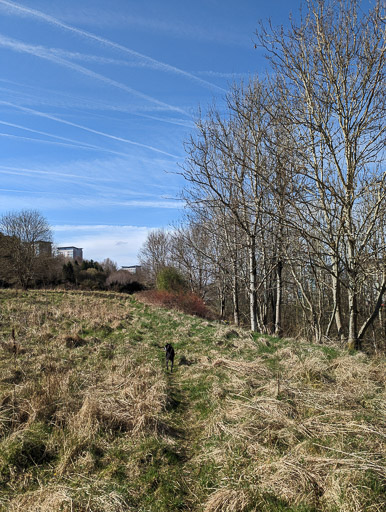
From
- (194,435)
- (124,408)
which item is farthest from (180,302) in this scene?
(194,435)

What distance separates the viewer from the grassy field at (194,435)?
257 centimetres

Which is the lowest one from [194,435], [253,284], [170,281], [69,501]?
[194,435]

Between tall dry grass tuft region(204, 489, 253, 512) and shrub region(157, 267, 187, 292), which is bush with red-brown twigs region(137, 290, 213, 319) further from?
tall dry grass tuft region(204, 489, 253, 512)

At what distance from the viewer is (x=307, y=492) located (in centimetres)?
253

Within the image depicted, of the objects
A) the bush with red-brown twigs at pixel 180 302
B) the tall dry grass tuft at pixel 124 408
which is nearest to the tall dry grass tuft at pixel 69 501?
the tall dry grass tuft at pixel 124 408

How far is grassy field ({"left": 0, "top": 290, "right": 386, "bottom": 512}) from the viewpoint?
8.45 feet

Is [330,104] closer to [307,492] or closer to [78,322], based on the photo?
[307,492]

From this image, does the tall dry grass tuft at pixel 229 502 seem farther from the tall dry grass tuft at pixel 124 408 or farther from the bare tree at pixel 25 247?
the bare tree at pixel 25 247

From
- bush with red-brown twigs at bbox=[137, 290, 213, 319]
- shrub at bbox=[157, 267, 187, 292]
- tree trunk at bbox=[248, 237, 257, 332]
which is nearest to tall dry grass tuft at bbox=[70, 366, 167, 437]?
tree trunk at bbox=[248, 237, 257, 332]

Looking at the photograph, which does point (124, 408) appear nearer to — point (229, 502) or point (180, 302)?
point (229, 502)

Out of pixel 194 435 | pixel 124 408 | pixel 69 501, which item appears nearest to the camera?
pixel 69 501

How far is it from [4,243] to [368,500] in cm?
3755

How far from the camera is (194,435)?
152 inches

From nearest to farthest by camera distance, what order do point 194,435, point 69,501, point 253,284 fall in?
point 69,501 < point 194,435 < point 253,284
